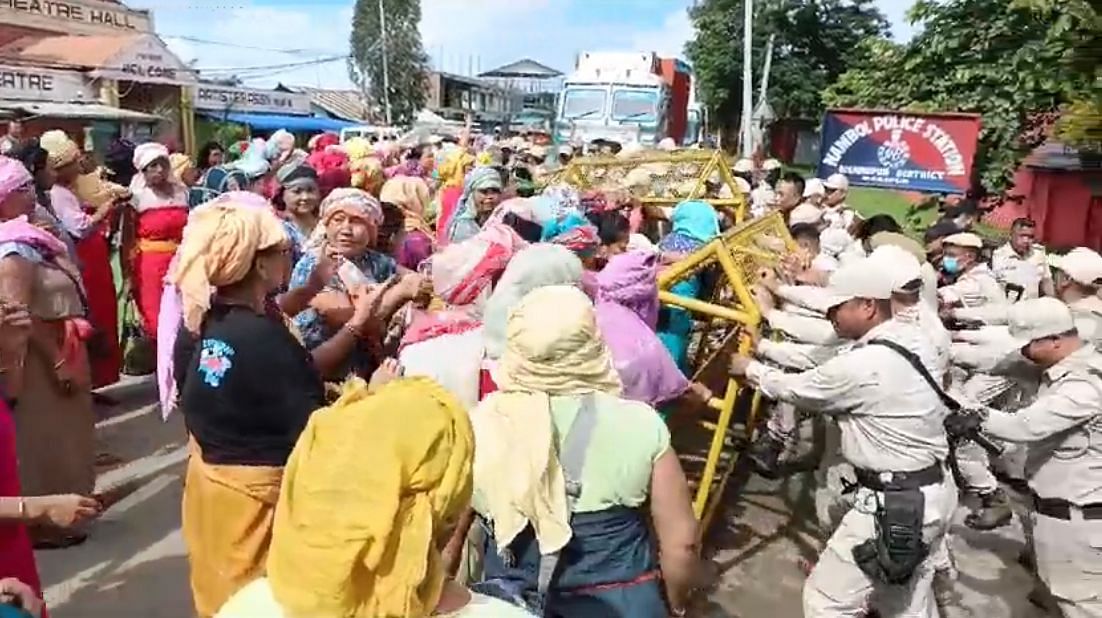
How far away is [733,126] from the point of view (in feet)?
111

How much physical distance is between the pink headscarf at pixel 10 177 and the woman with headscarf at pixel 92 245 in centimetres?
165

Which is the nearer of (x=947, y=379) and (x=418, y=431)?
(x=418, y=431)

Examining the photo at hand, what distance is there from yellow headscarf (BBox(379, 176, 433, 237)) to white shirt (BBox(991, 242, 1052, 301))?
13.1 ft

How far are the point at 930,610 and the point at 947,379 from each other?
4.05ft

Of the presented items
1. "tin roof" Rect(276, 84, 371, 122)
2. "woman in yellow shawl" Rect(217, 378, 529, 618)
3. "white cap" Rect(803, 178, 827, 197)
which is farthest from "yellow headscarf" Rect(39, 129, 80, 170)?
"tin roof" Rect(276, 84, 371, 122)

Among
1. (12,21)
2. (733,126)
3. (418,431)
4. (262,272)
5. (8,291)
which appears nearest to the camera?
(418,431)

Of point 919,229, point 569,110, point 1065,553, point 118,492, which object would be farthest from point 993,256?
point 569,110

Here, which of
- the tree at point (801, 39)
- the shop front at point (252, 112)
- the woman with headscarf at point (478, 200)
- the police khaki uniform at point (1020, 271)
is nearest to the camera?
the woman with headscarf at point (478, 200)

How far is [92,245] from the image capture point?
22.1 feet

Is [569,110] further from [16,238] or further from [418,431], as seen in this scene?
[418,431]

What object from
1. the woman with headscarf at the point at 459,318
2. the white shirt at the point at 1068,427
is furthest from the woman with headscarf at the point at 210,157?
the white shirt at the point at 1068,427

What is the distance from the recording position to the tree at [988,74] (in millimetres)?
12344

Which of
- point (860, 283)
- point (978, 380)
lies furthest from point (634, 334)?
point (978, 380)

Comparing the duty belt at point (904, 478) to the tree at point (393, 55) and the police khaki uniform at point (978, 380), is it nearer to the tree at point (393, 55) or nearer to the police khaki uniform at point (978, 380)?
the police khaki uniform at point (978, 380)
